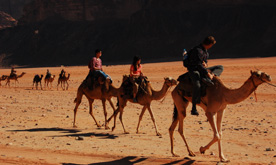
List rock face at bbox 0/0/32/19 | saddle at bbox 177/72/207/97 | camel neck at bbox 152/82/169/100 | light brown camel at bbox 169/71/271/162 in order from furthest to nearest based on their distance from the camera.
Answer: rock face at bbox 0/0/32/19, camel neck at bbox 152/82/169/100, saddle at bbox 177/72/207/97, light brown camel at bbox 169/71/271/162

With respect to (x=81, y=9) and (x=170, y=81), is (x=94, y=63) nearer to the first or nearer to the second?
(x=170, y=81)

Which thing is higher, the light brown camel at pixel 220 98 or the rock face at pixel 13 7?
the rock face at pixel 13 7

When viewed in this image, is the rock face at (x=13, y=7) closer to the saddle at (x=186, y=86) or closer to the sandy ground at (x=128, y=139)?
the sandy ground at (x=128, y=139)

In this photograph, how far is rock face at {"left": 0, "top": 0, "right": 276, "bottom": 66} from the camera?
89188 mm

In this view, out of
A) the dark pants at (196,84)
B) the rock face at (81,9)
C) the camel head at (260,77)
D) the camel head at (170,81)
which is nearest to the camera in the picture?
the camel head at (260,77)

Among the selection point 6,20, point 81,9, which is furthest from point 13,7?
point 81,9

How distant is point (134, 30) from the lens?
335ft

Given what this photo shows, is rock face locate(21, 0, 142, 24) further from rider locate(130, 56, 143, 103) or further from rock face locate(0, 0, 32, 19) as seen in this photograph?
rider locate(130, 56, 143, 103)

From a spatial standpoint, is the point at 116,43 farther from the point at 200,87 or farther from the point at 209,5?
the point at 200,87

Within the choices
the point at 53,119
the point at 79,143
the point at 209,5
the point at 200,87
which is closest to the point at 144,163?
the point at 200,87

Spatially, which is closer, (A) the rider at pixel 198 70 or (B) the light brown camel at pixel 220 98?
(B) the light brown camel at pixel 220 98

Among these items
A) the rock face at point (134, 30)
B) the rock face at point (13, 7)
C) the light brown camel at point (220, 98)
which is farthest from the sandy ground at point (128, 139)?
the rock face at point (13, 7)

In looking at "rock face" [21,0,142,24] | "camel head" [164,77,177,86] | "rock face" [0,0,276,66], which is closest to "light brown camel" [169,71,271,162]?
"camel head" [164,77,177,86]

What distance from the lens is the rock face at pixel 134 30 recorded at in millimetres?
89188
